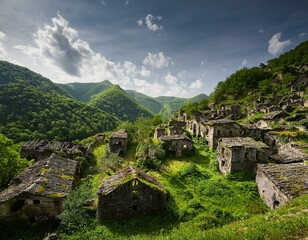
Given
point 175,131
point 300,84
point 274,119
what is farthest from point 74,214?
point 300,84

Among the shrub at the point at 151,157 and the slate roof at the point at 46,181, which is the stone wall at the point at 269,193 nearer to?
the shrub at the point at 151,157

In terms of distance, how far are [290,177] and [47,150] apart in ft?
122

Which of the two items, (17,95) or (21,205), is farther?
(17,95)

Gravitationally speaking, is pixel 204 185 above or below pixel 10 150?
below

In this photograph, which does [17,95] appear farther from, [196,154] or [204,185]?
[204,185]

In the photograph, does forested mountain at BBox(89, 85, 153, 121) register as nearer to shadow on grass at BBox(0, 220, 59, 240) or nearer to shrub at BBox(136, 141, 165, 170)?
shrub at BBox(136, 141, 165, 170)

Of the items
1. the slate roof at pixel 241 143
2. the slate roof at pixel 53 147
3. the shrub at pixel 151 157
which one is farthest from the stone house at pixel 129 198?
the slate roof at pixel 53 147

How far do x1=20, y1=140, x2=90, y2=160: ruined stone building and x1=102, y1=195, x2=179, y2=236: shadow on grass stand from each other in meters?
20.5

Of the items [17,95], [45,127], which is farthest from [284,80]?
[17,95]

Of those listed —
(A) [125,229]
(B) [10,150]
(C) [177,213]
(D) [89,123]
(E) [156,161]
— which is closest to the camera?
(A) [125,229]

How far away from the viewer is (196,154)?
32.0 meters

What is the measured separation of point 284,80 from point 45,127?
10588cm

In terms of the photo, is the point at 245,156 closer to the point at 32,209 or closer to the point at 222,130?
the point at 222,130

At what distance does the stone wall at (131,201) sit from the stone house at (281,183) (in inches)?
401
